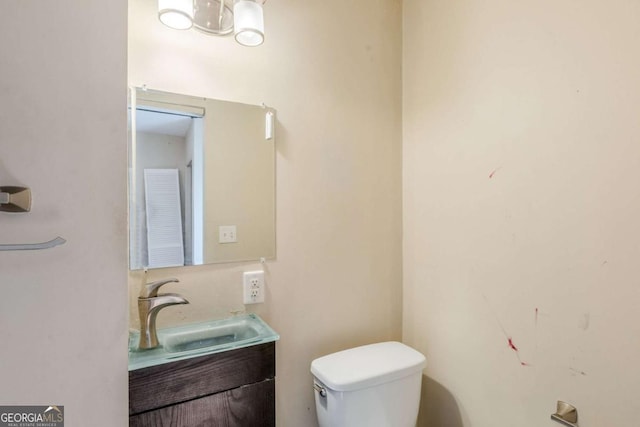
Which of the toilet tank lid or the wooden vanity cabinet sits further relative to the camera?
the toilet tank lid

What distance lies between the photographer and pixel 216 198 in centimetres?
117

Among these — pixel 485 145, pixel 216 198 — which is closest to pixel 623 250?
pixel 485 145

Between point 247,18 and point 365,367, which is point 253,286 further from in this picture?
point 247,18

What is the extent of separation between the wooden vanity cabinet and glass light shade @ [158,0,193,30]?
1071mm

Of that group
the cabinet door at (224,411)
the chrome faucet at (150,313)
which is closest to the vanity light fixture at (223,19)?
the chrome faucet at (150,313)

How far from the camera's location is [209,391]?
36.4 inches

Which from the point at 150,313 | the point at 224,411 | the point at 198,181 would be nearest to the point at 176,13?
the point at 198,181

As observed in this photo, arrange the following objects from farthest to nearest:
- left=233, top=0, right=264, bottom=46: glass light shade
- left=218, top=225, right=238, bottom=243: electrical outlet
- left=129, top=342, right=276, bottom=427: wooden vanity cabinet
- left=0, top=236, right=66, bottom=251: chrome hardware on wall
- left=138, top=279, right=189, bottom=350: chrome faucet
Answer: left=218, top=225, right=238, bottom=243: electrical outlet → left=233, top=0, right=264, bottom=46: glass light shade → left=138, top=279, right=189, bottom=350: chrome faucet → left=129, top=342, right=276, bottom=427: wooden vanity cabinet → left=0, top=236, right=66, bottom=251: chrome hardware on wall

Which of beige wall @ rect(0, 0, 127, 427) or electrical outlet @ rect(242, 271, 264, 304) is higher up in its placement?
beige wall @ rect(0, 0, 127, 427)

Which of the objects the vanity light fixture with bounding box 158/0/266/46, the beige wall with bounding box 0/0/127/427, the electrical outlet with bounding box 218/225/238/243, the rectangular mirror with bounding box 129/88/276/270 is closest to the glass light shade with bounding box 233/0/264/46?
the vanity light fixture with bounding box 158/0/266/46

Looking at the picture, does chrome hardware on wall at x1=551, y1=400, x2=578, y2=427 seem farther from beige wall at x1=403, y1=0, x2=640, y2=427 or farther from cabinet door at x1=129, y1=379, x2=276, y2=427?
cabinet door at x1=129, y1=379, x2=276, y2=427

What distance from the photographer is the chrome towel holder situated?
0.57m

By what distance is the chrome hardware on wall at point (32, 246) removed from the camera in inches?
21.8

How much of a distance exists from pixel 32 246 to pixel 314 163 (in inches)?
38.1
